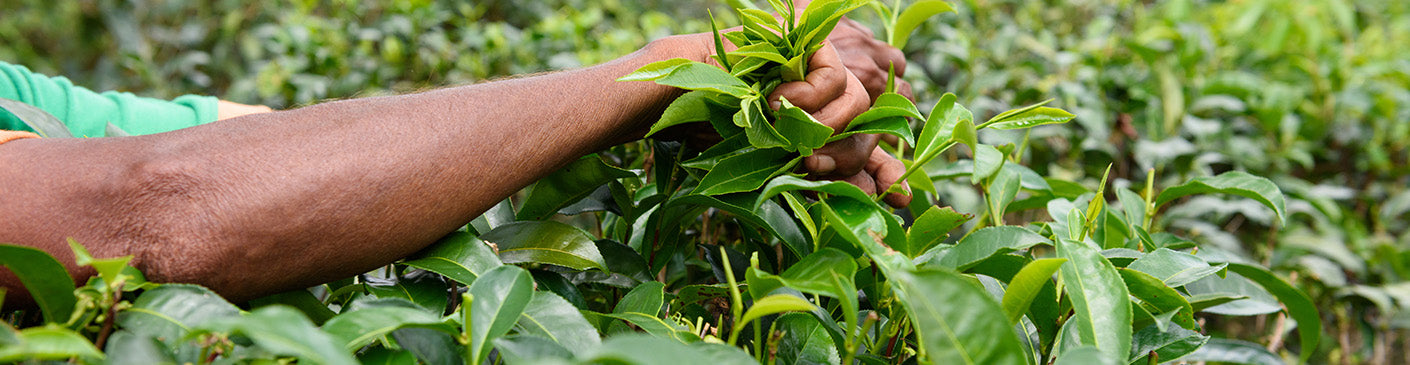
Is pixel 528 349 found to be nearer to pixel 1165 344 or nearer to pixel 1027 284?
pixel 1027 284

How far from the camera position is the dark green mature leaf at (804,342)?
2.67 ft

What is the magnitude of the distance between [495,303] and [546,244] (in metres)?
0.23

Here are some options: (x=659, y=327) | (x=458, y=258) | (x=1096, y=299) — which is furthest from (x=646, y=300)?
(x=1096, y=299)

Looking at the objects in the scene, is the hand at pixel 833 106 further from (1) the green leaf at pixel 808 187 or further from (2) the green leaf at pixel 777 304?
(2) the green leaf at pixel 777 304

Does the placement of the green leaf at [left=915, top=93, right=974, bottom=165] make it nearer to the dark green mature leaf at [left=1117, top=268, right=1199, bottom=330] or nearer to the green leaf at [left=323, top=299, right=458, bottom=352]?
the dark green mature leaf at [left=1117, top=268, right=1199, bottom=330]

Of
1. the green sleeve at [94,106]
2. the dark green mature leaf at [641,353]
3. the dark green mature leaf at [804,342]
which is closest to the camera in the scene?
the dark green mature leaf at [641,353]

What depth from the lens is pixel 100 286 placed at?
2.13 ft

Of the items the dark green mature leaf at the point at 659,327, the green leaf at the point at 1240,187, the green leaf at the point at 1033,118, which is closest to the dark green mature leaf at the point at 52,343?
the dark green mature leaf at the point at 659,327

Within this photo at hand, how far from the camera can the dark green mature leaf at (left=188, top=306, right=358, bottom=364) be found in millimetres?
476

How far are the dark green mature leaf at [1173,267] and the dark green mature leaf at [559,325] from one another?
1.59 feet

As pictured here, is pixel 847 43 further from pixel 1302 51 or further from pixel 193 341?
pixel 1302 51

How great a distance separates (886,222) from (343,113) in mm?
516

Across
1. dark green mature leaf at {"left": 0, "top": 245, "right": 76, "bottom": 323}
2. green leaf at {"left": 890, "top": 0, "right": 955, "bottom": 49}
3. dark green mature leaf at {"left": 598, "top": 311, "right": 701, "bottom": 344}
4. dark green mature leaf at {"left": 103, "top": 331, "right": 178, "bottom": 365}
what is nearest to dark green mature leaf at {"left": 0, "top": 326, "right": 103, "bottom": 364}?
dark green mature leaf at {"left": 103, "top": 331, "right": 178, "bottom": 365}

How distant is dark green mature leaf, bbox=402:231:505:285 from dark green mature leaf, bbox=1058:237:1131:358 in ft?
1.58
